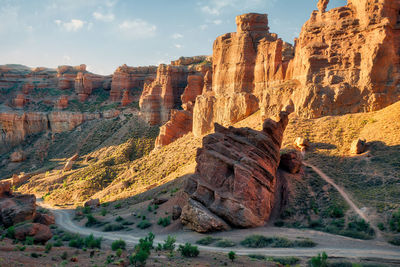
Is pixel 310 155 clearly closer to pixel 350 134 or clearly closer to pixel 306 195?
pixel 350 134

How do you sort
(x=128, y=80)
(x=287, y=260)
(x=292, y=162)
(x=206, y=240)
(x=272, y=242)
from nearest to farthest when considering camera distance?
1. (x=287, y=260)
2. (x=272, y=242)
3. (x=206, y=240)
4. (x=292, y=162)
5. (x=128, y=80)

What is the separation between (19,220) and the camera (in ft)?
84.1

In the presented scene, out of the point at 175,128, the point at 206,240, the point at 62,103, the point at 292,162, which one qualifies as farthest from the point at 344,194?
the point at 62,103

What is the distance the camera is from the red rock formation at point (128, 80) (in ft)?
267

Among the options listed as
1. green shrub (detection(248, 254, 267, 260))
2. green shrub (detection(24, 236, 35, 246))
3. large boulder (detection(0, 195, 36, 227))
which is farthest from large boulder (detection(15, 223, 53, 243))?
green shrub (detection(248, 254, 267, 260))

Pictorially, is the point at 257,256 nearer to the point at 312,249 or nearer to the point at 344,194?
the point at 312,249

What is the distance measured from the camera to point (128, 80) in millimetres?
82125

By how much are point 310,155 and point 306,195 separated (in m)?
7.16

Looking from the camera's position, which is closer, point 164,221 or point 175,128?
point 164,221

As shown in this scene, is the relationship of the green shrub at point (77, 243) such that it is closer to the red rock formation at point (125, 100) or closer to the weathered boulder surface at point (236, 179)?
the weathered boulder surface at point (236, 179)

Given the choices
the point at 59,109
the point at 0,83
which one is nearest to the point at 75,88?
the point at 59,109

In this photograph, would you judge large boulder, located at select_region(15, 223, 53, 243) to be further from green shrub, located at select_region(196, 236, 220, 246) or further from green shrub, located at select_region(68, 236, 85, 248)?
green shrub, located at select_region(196, 236, 220, 246)

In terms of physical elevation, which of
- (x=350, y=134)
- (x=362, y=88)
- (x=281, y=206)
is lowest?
(x=281, y=206)

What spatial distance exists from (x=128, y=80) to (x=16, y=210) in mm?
60462
